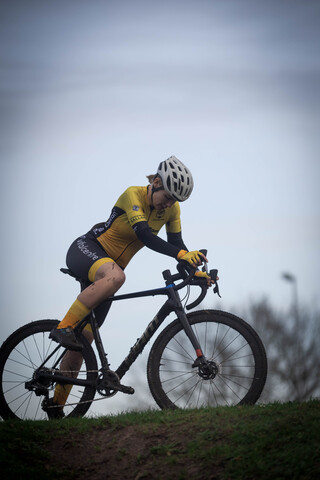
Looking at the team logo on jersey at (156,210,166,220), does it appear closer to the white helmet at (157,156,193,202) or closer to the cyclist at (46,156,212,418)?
the cyclist at (46,156,212,418)

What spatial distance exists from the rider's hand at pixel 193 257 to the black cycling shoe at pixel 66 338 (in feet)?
4.76

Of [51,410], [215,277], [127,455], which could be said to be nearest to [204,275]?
[215,277]

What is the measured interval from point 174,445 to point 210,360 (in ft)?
3.87

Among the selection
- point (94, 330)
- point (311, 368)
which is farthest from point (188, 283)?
point (311, 368)

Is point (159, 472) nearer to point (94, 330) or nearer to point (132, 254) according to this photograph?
point (94, 330)

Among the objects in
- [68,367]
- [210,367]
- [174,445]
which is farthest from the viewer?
[68,367]

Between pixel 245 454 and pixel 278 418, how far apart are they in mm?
698

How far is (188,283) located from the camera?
701cm

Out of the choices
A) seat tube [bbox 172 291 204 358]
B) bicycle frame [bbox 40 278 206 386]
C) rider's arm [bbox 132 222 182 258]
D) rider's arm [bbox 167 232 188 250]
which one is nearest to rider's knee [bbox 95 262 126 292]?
bicycle frame [bbox 40 278 206 386]

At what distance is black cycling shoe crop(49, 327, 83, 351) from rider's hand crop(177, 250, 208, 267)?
145 cm

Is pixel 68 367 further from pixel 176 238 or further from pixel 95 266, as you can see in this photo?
pixel 176 238

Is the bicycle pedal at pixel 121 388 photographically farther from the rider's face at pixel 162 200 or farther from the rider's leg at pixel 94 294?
the rider's face at pixel 162 200

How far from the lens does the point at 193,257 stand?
6.77 meters

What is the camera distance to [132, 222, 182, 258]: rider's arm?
689cm
